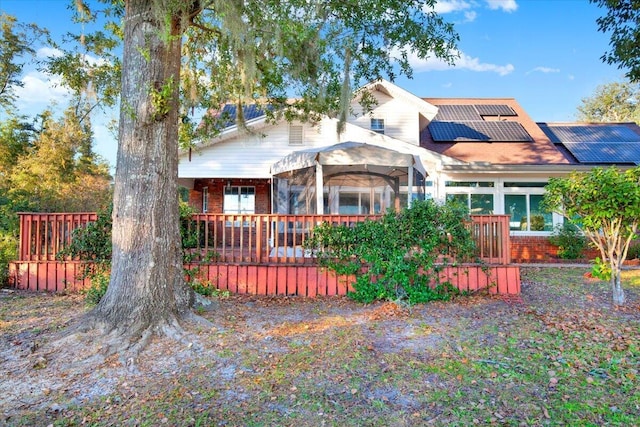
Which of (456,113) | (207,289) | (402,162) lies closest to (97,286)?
(207,289)

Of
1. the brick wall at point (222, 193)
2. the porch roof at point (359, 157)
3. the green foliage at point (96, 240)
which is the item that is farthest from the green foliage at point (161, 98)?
the brick wall at point (222, 193)

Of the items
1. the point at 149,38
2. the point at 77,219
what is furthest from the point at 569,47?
the point at 77,219

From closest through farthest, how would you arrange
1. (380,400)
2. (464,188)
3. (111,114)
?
(380,400) < (111,114) < (464,188)

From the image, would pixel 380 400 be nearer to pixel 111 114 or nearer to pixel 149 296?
pixel 149 296

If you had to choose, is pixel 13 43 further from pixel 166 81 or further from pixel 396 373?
pixel 396 373

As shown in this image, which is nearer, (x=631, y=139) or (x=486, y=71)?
(x=631, y=139)

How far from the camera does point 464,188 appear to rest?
40.8ft

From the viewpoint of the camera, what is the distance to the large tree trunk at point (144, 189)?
425cm

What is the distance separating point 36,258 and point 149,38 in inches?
189

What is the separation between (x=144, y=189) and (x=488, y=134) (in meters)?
13.0

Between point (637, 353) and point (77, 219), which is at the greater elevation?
point (77, 219)

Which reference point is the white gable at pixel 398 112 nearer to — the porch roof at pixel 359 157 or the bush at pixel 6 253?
the porch roof at pixel 359 157

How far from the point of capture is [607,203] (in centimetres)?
531

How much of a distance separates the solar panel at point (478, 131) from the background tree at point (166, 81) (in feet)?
28.1
